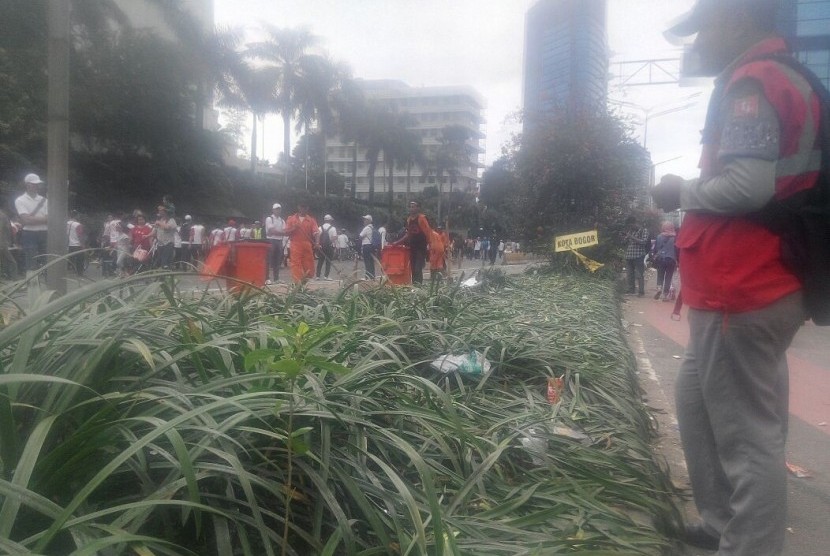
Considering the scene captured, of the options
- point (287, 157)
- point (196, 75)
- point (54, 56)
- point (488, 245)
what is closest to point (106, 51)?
point (196, 75)

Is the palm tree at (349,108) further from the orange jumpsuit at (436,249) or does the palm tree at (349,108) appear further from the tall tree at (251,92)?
the orange jumpsuit at (436,249)

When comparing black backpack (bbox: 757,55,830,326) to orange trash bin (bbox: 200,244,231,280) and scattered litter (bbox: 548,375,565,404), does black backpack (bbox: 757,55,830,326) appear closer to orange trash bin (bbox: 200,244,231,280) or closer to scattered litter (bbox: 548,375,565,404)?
scattered litter (bbox: 548,375,565,404)

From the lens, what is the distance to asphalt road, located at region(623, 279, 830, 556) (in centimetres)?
265

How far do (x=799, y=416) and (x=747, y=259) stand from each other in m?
3.24

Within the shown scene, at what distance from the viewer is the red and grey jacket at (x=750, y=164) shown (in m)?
1.83

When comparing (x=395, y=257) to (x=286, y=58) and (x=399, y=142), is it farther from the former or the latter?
(x=399, y=142)

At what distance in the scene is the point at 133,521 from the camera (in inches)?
56.1

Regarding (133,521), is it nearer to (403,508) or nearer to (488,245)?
(403,508)

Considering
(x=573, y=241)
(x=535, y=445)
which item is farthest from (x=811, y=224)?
(x=573, y=241)

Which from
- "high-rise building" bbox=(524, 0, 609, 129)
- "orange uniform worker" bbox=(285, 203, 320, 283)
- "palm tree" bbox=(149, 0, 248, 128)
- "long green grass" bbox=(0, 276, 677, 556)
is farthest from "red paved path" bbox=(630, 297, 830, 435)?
"palm tree" bbox=(149, 0, 248, 128)

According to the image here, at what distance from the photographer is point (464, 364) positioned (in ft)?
10.8

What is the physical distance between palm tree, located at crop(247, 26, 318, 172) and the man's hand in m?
44.7

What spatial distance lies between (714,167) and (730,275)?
13.1 inches

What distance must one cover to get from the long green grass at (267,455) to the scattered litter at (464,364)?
0.35m
